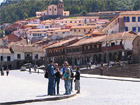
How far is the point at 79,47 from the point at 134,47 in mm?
24444

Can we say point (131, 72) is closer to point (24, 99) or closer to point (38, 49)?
point (24, 99)

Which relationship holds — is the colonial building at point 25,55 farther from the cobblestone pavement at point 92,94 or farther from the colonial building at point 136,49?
the cobblestone pavement at point 92,94

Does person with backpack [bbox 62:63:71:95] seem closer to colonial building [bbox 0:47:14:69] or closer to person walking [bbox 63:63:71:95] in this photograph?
person walking [bbox 63:63:71:95]

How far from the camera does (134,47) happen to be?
59594 mm

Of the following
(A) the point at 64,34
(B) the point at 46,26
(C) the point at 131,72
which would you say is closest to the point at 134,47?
(C) the point at 131,72

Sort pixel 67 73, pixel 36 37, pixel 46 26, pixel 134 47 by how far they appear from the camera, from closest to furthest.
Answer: pixel 67 73 → pixel 134 47 → pixel 36 37 → pixel 46 26

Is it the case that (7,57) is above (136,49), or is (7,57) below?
below

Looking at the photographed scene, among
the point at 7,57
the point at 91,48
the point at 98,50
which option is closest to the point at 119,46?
the point at 98,50

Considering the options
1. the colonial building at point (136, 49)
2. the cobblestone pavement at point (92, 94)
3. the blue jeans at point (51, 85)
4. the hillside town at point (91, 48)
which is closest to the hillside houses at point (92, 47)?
the hillside town at point (91, 48)

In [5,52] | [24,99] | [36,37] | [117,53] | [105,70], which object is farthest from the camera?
[36,37]

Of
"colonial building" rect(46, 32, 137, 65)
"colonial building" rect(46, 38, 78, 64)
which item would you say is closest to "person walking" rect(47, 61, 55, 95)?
"colonial building" rect(46, 32, 137, 65)

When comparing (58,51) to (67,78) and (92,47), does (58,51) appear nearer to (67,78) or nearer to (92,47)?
(92,47)

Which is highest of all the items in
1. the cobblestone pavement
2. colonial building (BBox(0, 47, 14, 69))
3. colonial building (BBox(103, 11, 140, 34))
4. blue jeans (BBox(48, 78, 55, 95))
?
colonial building (BBox(103, 11, 140, 34))

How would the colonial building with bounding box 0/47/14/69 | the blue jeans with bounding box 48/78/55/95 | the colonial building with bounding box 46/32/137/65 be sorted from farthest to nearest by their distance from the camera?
the colonial building with bounding box 0/47/14/69
the colonial building with bounding box 46/32/137/65
the blue jeans with bounding box 48/78/55/95
